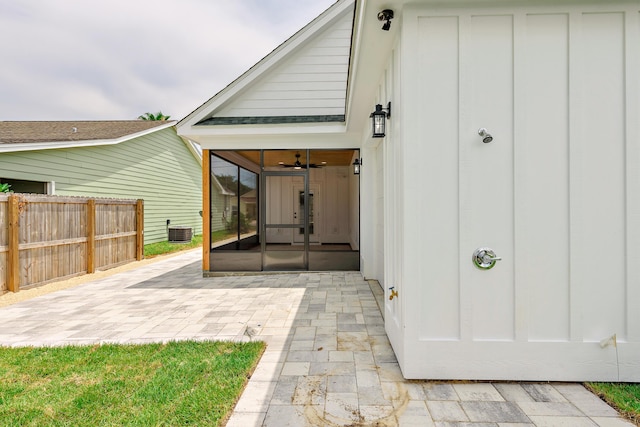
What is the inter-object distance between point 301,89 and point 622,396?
6282 millimetres

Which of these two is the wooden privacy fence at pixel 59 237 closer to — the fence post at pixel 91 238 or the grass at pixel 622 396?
the fence post at pixel 91 238

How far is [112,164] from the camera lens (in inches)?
376

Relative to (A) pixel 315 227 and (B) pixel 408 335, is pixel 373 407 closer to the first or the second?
(B) pixel 408 335

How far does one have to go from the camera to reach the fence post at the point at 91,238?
6367mm

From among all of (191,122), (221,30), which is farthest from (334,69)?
(221,30)

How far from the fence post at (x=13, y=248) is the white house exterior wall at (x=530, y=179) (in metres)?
6.08

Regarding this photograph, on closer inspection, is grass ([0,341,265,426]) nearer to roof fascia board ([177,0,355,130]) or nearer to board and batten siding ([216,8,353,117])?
roof fascia board ([177,0,355,130])

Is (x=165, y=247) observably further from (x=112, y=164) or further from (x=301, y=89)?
(x=301, y=89)

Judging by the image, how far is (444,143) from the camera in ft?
7.41

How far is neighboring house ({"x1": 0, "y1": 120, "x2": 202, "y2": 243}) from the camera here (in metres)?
7.35

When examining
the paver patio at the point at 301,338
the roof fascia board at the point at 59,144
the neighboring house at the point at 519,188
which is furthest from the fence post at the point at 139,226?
the neighboring house at the point at 519,188

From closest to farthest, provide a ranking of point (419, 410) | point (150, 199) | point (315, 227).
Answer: point (419, 410) < point (315, 227) < point (150, 199)

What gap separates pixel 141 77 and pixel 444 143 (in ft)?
58.9

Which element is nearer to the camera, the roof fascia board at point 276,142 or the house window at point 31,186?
the roof fascia board at point 276,142
